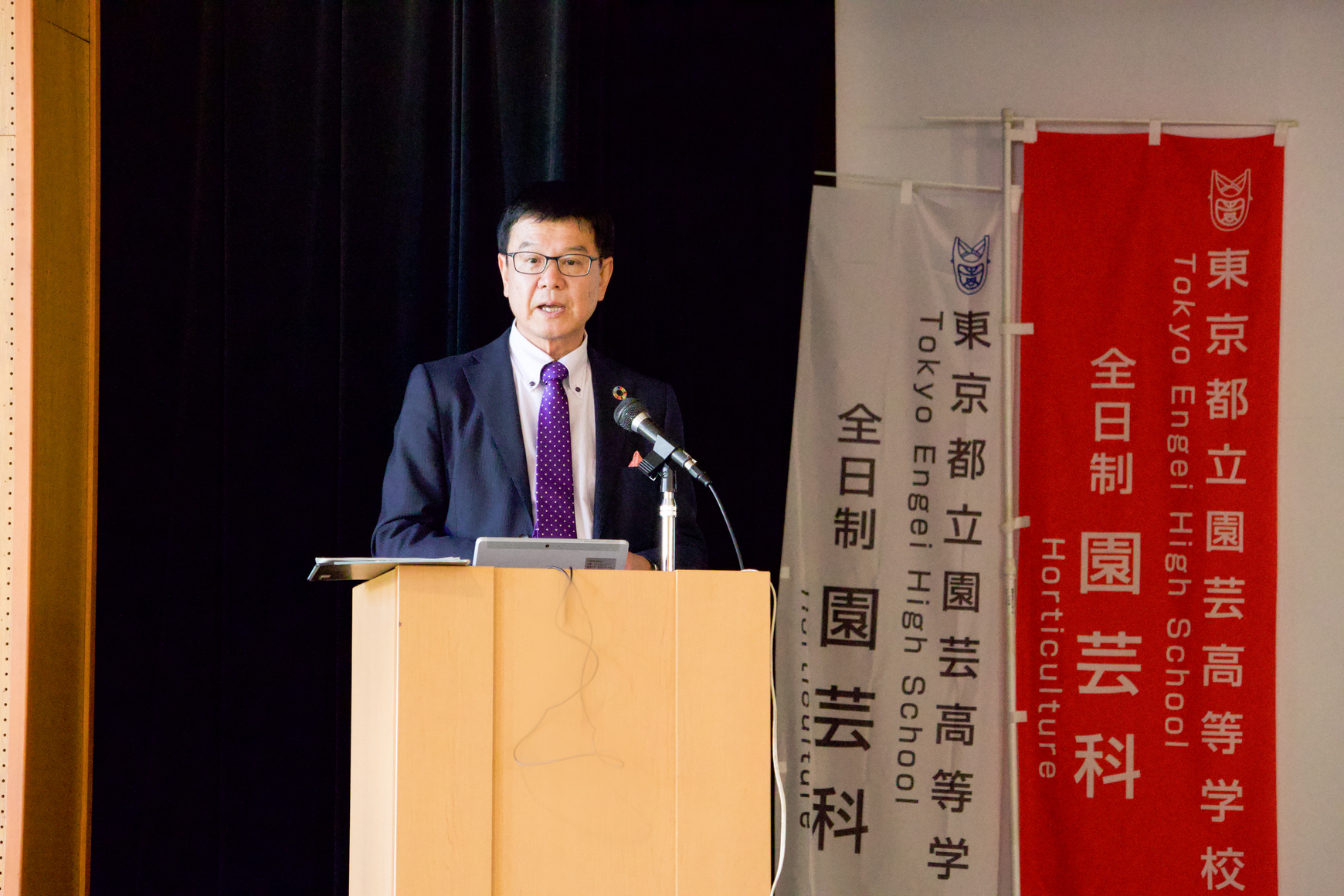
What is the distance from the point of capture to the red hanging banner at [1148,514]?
3445 millimetres

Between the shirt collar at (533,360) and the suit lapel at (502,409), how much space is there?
4 cm

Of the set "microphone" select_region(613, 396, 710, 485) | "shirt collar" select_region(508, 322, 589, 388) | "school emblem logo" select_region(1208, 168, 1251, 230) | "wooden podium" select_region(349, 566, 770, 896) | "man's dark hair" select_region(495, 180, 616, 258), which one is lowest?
"wooden podium" select_region(349, 566, 770, 896)

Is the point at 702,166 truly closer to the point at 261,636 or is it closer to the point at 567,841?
the point at 261,636

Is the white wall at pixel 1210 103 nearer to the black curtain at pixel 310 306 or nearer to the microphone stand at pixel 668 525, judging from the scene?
the black curtain at pixel 310 306

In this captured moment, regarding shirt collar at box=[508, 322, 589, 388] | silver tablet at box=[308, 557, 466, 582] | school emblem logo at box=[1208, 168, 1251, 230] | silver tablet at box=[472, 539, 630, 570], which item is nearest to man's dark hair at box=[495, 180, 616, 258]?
shirt collar at box=[508, 322, 589, 388]

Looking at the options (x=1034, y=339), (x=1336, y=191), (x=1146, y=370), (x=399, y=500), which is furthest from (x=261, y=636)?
(x=1336, y=191)

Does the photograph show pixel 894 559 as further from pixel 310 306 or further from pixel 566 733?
pixel 566 733

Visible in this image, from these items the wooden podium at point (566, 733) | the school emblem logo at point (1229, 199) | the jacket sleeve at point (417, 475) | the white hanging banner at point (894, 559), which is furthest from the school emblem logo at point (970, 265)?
the wooden podium at point (566, 733)

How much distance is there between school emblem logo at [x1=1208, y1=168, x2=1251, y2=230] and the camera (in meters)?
3.62

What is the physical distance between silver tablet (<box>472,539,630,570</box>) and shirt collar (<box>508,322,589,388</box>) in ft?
2.99

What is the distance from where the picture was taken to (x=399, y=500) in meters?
2.50

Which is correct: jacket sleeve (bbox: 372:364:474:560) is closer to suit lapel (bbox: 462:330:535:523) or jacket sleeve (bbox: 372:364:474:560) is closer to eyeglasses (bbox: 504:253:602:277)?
suit lapel (bbox: 462:330:535:523)

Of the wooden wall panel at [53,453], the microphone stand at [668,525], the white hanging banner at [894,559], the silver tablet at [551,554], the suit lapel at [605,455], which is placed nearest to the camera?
the silver tablet at [551,554]

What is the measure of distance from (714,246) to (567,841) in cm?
207
